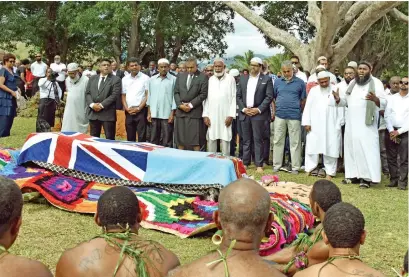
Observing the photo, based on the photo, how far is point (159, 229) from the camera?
618 centimetres

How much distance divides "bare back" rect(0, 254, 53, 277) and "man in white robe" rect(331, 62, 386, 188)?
724 centimetres

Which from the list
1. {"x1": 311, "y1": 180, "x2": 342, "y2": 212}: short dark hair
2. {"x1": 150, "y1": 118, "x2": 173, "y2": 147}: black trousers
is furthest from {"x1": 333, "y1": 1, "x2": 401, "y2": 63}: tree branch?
{"x1": 311, "y1": 180, "x2": 342, "y2": 212}: short dark hair

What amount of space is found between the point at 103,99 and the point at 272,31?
26.1ft

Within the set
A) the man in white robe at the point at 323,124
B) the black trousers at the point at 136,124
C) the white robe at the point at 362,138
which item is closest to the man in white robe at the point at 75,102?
the black trousers at the point at 136,124

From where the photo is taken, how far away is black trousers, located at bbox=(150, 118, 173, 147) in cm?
1041

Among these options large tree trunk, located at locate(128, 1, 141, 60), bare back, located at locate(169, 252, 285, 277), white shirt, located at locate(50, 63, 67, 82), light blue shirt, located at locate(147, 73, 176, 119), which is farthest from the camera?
large tree trunk, located at locate(128, 1, 141, 60)

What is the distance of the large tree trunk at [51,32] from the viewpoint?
84.4ft

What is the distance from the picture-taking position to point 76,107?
419 inches

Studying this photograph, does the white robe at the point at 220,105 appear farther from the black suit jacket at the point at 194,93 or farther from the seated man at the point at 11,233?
the seated man at the point at 11,233

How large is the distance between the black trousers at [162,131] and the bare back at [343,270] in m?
7.70

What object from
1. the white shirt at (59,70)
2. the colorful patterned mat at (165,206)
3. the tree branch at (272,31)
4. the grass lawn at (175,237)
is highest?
the tree branch at (272,31)

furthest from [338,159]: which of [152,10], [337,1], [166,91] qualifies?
[152,10]

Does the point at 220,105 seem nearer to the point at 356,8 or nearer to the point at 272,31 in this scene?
the point at 356,8

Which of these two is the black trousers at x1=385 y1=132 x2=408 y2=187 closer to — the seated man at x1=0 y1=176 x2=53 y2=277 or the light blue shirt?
the light blue shirt
